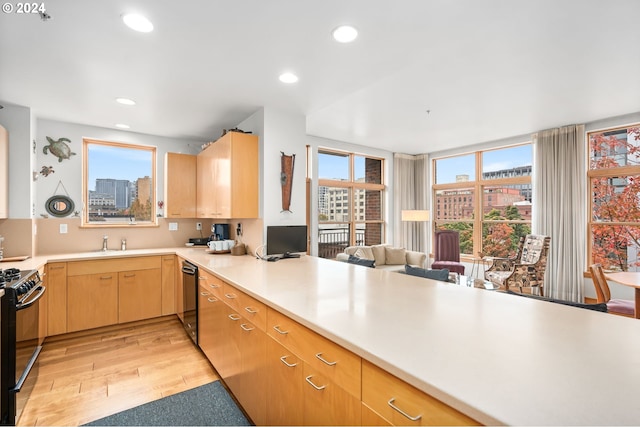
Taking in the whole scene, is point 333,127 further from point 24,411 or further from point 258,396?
point 24,411

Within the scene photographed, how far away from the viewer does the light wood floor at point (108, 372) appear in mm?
2127

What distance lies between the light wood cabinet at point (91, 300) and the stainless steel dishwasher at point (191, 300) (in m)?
0.89

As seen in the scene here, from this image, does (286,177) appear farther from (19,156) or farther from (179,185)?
(19,156)

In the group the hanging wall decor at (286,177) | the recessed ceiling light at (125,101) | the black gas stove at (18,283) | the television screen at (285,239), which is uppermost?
the recessed ceiling light at (125,101)

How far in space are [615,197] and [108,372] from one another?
6698mm

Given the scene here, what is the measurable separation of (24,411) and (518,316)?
3142 millimetres

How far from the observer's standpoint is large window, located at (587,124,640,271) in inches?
170

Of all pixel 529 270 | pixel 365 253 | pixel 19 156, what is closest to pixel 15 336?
pixel 19 156

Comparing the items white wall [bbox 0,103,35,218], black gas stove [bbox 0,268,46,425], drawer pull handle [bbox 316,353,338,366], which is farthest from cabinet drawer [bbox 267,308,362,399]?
white wall [bbox 0,103,35,218]

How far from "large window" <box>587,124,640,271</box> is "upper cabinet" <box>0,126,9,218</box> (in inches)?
293

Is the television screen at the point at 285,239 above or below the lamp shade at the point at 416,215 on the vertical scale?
below

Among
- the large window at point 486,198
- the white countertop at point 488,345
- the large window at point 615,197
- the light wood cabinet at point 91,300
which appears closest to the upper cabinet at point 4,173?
the light wood cabinet at point 91,300

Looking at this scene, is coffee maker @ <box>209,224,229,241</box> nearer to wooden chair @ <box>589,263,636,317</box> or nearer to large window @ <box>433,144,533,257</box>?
wooden chair @ <box>589,263,636,317</box>

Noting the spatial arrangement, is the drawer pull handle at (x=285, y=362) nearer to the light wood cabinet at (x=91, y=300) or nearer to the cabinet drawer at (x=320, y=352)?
the cabinet drawer at (x=320, y=352)
